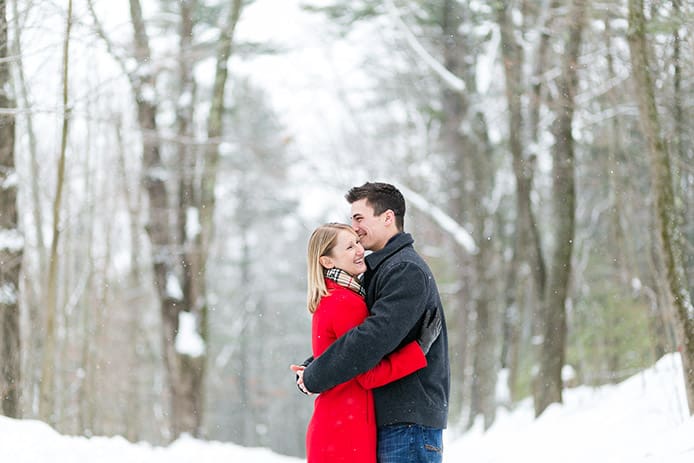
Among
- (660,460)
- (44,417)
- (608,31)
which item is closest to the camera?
(660,460)

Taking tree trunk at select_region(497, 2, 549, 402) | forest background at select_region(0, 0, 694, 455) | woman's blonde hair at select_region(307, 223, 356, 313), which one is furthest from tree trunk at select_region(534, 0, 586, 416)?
woman's blonde hair at select_region(307, 223, 356, 313)

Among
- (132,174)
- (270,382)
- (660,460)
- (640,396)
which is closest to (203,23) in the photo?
(132,174)

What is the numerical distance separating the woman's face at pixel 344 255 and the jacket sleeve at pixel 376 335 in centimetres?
20

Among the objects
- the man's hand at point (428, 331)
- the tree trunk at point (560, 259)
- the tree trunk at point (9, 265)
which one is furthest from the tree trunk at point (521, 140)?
the man's hand at point (428, 331)

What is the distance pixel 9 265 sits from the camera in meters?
7.20

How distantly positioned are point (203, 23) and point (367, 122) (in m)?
10.3

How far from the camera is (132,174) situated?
17516mm

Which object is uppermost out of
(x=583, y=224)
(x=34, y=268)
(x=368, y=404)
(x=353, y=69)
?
(x=353, y=69)

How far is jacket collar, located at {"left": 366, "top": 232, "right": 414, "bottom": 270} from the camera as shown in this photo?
11.4ft

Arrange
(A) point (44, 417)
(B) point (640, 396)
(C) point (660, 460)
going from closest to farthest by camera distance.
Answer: (C) point (660, 460), (B) point (640, 396), (A) point (44, 417)

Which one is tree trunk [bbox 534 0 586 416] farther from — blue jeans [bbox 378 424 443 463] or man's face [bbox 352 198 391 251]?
blue jeans [bbox 378 424 443 463]

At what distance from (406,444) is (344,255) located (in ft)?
2.61

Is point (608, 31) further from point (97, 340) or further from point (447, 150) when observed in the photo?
point (97, 340)

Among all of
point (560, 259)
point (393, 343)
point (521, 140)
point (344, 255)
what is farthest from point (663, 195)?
point (521, 140)
